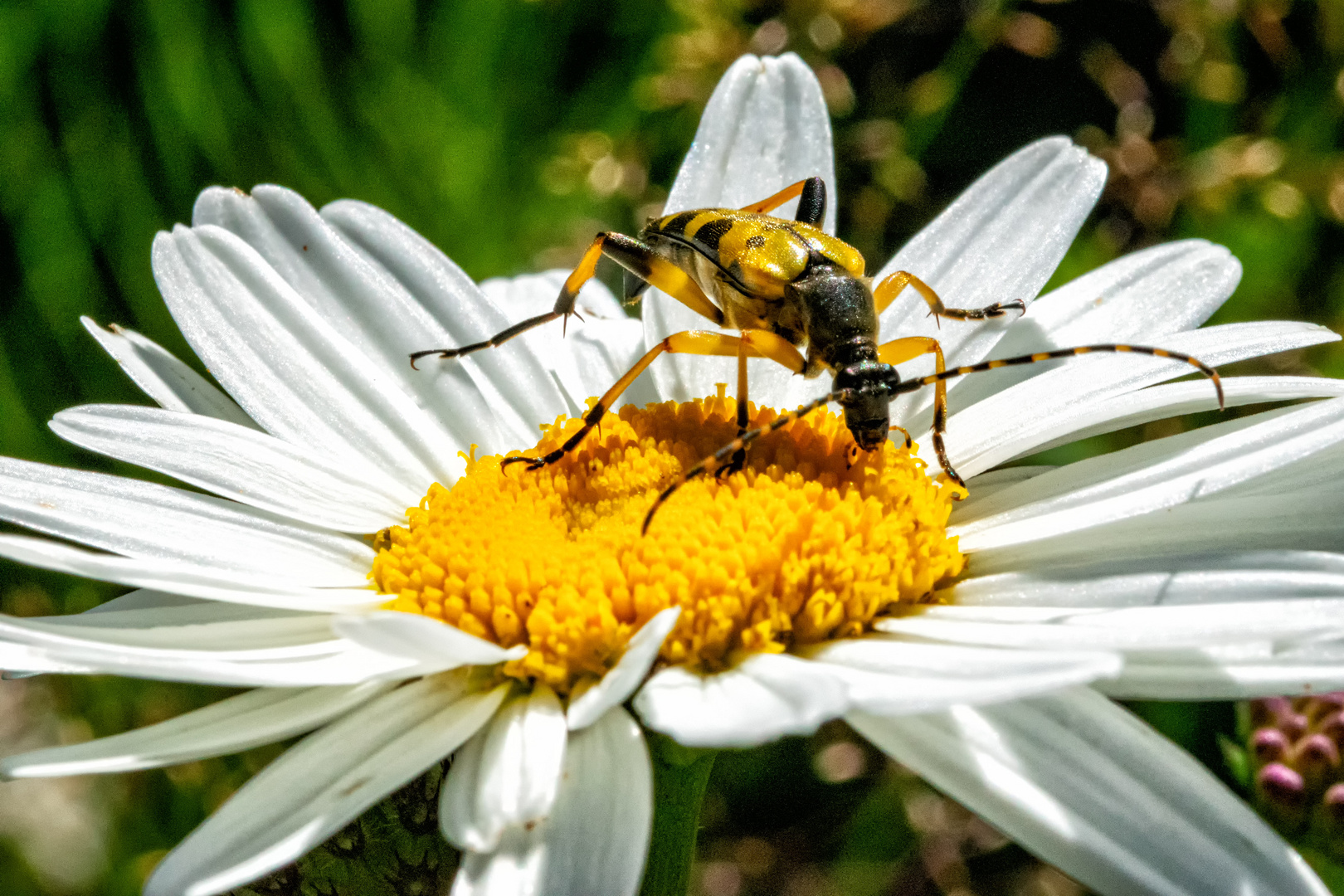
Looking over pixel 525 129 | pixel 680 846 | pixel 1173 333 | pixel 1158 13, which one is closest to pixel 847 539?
pixel 680 846

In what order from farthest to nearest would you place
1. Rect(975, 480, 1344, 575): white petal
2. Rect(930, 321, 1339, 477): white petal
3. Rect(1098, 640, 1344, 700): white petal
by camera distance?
Rect(930, 321, 1339, 477): white petal, Rect(975, 480, 1344, 575): white petal, Rect(1098, 640, 1344, 700): white petal

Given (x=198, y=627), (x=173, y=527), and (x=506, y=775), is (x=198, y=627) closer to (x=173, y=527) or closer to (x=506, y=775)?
(x=173, y=527)

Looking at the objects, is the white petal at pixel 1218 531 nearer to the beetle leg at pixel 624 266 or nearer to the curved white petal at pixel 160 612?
the beetle leg at pixel 624 266

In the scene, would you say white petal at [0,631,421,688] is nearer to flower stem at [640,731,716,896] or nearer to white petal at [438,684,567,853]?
white petal at [438,684,567,853]

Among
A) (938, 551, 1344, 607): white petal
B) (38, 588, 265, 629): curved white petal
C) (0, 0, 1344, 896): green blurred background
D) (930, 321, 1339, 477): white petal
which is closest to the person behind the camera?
(938, 551, 1344, 607): white petal

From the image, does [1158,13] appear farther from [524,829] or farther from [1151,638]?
[524,829]

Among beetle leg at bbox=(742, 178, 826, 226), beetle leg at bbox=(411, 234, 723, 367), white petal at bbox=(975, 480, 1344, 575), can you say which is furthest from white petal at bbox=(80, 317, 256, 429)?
white petal at bbox=(975, 480, 1344, 575)

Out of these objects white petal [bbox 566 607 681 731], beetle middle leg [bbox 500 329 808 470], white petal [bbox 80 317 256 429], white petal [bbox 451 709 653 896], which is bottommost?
white petal [bbox 451 709 653 896]
